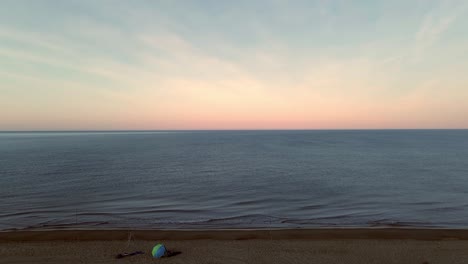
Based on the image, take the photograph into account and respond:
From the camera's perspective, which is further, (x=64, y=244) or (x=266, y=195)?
(x=266, y=195)

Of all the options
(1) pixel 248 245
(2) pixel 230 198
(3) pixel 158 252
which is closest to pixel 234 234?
(1) pixel 248 245

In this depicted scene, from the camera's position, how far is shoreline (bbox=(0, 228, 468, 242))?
17.2 m

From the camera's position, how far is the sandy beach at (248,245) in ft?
46.3

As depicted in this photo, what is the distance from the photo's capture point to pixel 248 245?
15797 mm

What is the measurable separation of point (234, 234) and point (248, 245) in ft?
7.57

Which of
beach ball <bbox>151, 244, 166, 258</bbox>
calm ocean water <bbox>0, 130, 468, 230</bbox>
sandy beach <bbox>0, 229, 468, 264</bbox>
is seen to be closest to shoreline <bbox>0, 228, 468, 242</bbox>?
sandy beach <bbox>0, 229, 468, 264</bbox>

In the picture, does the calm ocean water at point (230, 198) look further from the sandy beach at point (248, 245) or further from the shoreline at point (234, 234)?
the sandy beach at point (248, 245)

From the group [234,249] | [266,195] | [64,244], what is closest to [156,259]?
[234,249]

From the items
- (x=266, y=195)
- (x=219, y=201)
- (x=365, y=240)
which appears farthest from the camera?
(x=266, y=195)

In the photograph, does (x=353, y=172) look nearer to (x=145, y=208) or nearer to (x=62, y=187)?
(x=145, y=208)

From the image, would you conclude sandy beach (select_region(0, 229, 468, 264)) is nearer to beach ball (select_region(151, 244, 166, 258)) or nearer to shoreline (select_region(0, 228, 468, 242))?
shoreline (select_region(0, 228, 468, 242))

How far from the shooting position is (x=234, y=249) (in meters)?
15.2

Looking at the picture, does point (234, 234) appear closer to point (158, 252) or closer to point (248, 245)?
point (248, 245)

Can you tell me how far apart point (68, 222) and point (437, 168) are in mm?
58085
